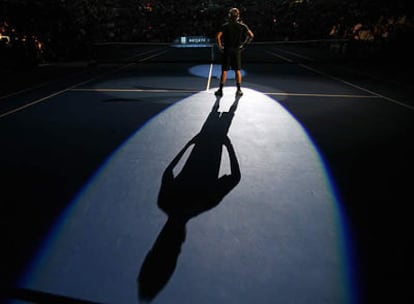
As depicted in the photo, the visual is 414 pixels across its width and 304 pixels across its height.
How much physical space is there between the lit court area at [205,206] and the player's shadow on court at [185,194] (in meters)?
0.01

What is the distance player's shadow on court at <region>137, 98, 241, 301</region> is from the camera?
1.97 meters

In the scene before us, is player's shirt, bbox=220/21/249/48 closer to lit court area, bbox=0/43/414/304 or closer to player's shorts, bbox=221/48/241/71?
player's shorts, bbox=221/48/241/71

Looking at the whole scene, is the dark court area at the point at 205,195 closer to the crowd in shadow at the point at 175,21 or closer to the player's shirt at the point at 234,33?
the player's shirt at the point at 234,33

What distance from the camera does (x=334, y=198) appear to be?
2873 millimetres

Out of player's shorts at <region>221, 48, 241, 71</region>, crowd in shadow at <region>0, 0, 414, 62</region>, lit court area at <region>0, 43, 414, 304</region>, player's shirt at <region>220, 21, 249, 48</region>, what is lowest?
lit court area at <region>0, 43, 414, 304</region>

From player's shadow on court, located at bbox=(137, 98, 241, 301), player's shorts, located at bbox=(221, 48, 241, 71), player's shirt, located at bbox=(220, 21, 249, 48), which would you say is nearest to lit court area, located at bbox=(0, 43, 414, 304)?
player's shadow on court, located at bbox=(137, 98, 241, 301)

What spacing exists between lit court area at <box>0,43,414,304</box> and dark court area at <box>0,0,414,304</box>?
0.05ft

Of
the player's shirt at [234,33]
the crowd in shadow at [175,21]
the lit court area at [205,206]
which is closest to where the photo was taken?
the lit court area at [205,206]

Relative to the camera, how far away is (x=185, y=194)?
2.93 metres

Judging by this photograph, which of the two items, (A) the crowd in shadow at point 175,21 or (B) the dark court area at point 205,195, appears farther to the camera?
(A) the crowd in shadow at point 175,21

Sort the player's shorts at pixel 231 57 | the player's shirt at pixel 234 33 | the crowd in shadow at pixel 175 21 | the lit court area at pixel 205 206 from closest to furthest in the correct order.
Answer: the lit court area at pixel 205 206
the player's shirt at pixel 234 33
the player's shorts at pixel 231 57
the crowd in shadow at pixel 175 21

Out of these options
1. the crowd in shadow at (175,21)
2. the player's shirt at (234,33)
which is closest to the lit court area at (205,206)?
the player's shirt at (234,33)

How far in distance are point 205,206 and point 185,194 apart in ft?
0.99

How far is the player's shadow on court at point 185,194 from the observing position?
1968 millimetres
